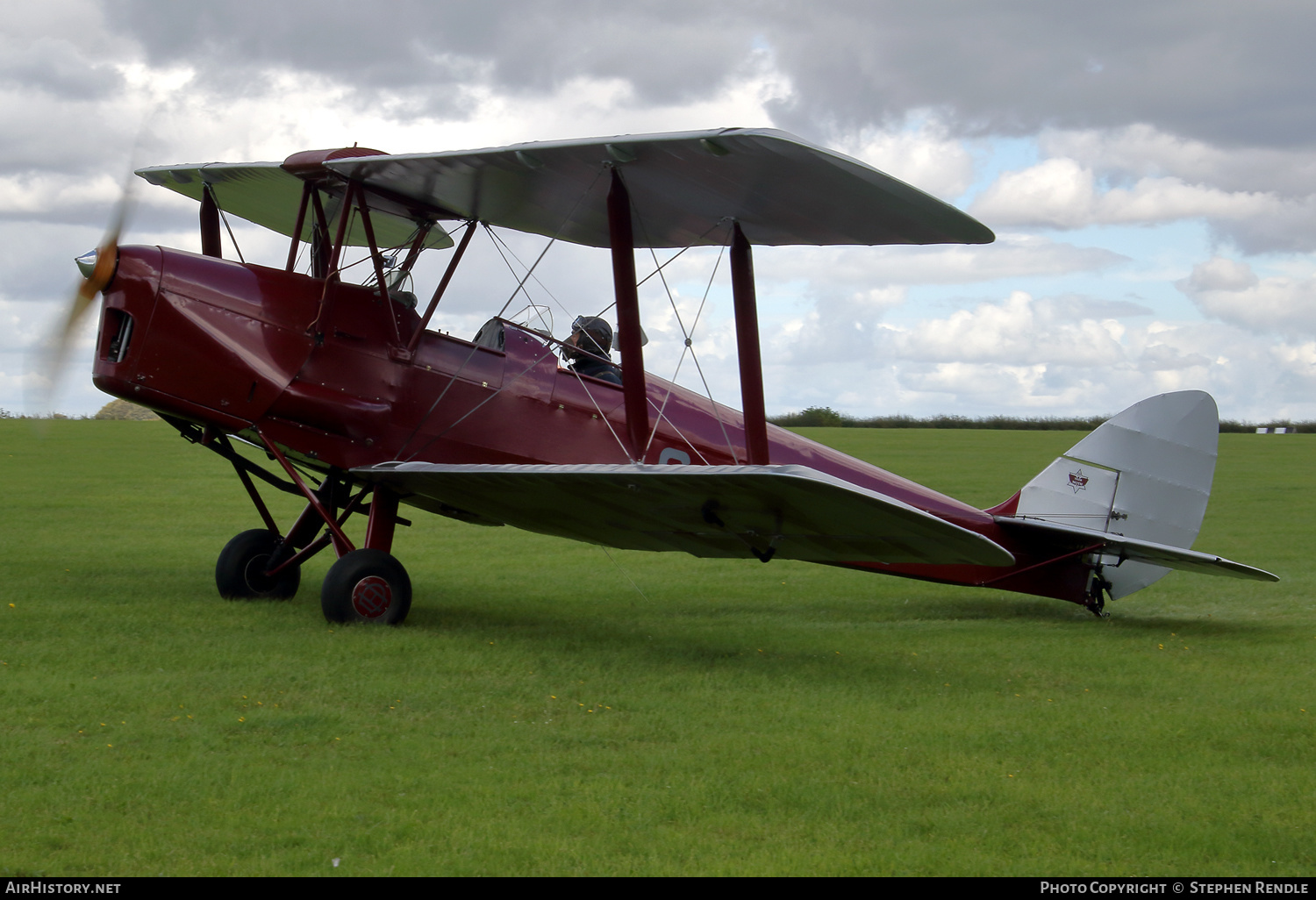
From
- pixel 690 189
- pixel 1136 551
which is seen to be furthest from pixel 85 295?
pixel 1136 551

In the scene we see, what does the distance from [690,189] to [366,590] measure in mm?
3354

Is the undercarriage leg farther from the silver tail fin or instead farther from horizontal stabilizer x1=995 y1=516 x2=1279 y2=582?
the silver tail fin

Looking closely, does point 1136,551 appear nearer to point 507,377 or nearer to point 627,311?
point 627,311

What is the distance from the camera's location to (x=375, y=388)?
778cm

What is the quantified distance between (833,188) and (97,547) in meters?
8.62

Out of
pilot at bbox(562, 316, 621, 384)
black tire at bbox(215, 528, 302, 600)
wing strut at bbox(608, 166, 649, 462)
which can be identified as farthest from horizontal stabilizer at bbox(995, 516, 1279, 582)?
black tire at bbox(215, 528, 302, 600)

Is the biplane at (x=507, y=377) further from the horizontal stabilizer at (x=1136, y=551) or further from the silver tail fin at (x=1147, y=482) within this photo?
the silver tail fin at (x=1147, y=482)

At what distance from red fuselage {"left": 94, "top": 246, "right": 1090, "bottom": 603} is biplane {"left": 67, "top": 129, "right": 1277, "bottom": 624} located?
14 millimetres

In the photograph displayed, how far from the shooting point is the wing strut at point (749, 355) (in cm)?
717

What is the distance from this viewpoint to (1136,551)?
860 cm

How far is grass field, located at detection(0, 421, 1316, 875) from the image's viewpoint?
3.65 m

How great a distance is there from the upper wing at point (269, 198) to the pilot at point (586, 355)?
136 centimetres
